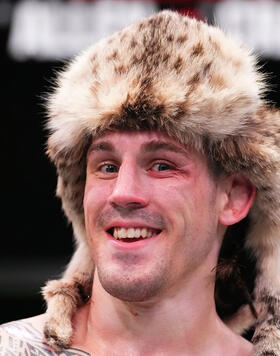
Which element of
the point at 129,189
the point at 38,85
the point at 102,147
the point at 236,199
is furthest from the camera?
the point at 38,85

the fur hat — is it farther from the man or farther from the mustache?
the mustache

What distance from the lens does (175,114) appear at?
2.49 m

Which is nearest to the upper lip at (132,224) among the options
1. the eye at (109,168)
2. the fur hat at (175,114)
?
the eye at (109,168)

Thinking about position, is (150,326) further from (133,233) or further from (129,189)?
(129,189)

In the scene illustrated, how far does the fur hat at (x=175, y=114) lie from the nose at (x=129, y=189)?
0.52ft

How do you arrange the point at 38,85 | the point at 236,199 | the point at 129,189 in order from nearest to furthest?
1. the point at 129,189
2. the point at 236,199
3. the point at 38,85

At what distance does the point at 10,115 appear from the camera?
5.18 meters

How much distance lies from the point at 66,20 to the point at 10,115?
34.2 inches

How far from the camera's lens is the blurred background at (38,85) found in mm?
4688

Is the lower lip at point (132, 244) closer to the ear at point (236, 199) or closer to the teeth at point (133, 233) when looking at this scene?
the teeth at point (133, 233)

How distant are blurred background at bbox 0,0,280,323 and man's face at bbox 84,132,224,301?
5.29 feet

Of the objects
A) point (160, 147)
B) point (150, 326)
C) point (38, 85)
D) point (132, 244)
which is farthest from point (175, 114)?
point (38, 85)

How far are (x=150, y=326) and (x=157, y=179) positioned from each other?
1.78ft

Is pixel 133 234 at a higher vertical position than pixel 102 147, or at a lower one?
lower
